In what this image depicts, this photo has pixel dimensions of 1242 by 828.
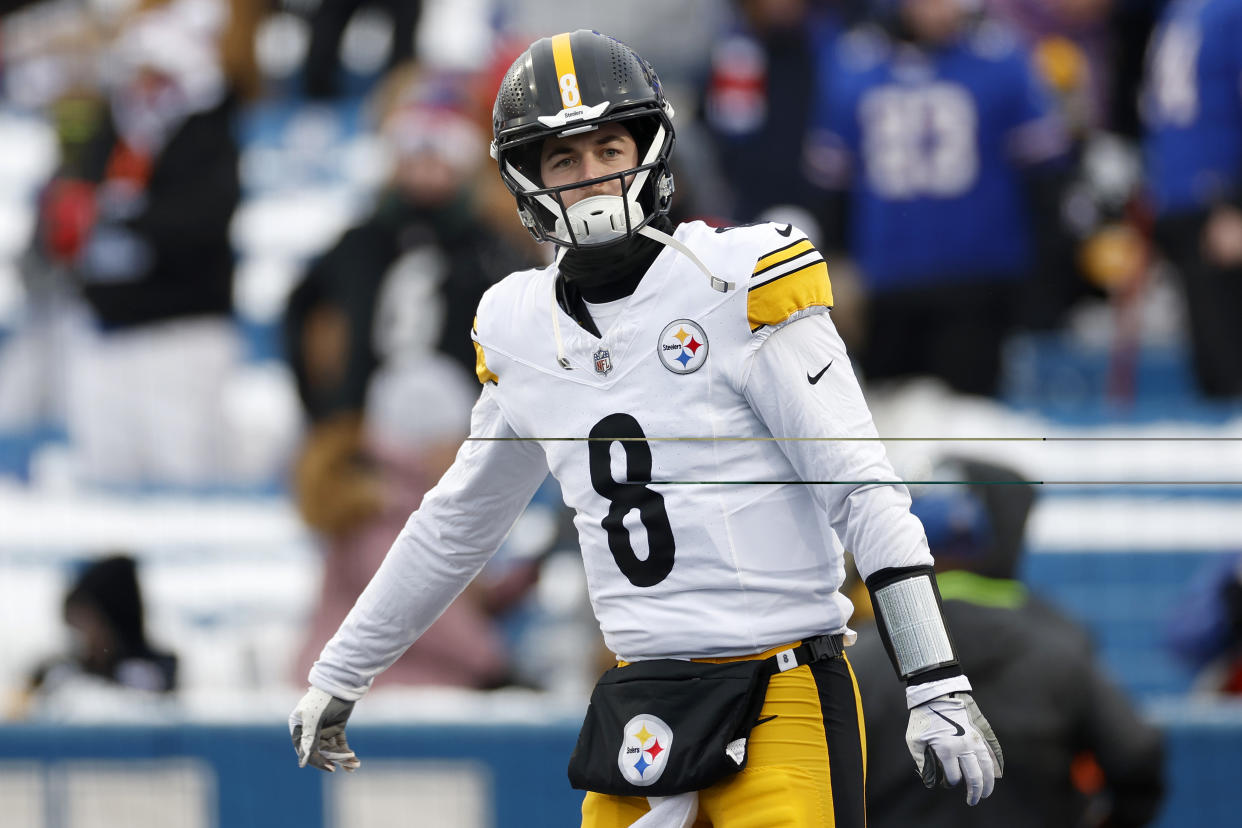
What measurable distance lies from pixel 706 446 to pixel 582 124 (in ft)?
2.02

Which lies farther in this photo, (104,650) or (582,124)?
(104,650)

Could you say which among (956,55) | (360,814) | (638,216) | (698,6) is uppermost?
(698,6)

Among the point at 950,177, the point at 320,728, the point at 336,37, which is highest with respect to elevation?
the point at 336,37

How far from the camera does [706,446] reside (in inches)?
137

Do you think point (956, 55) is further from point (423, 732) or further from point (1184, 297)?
point (423, 732)

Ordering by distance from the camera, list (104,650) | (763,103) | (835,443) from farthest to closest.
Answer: (763,103) < (104,650) < (835,443)

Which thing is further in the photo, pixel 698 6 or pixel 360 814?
pixel 698 6

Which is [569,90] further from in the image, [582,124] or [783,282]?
[783,282]

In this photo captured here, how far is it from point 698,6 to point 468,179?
237 centimetres

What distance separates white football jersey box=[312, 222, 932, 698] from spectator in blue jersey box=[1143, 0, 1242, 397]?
4.38 metres

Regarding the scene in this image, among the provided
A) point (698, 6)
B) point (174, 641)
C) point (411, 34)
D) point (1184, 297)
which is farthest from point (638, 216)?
point (411, 34)

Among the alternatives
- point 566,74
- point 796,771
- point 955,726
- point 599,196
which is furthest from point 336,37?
point 955,726

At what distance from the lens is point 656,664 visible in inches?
139

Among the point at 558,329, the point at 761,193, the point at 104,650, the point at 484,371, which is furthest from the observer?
the point at 761,193
